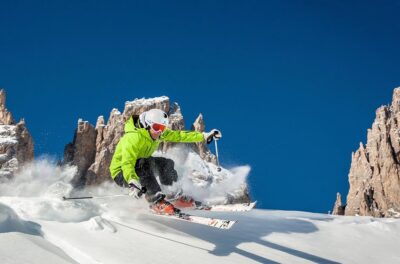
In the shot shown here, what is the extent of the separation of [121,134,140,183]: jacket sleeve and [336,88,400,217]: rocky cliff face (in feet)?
234

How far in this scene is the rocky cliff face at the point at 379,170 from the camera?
7494cm

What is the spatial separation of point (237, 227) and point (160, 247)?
279cm

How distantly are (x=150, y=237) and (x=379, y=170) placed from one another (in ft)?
263

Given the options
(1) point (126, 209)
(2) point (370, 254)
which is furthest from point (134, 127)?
(2) point (370, 254)

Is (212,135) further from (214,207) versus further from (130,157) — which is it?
(214,207)

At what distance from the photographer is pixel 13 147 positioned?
79.6 m

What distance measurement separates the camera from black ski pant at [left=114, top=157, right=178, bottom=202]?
892 cm

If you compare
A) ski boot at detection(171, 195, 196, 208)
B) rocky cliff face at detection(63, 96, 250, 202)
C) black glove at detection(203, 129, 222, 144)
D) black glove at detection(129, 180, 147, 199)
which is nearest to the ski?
black glove at detection(129, 180, 147, 199)

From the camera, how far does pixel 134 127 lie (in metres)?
9.10

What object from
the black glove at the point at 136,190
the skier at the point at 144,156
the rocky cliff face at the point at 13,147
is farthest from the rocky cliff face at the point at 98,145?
the black glove at the point at 136,190

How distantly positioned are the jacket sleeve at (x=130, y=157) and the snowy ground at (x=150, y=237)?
76cm

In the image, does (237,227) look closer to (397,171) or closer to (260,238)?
(260,238)

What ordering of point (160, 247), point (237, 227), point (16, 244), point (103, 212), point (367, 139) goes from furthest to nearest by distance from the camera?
point (367, 139) → point (237, 227) → point (103, 212) → point (160, 247) → point (16, 244)

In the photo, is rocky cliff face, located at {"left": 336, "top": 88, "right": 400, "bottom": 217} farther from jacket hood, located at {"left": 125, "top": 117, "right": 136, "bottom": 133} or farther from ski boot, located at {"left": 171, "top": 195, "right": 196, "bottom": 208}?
jacket hood, located at {"left": 125, "top": 117, "right": 136, "bottom": 133}
